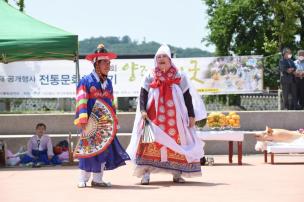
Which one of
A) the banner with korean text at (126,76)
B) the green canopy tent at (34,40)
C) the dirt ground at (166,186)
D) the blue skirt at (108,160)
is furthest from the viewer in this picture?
the banner with korean text at (126,76)

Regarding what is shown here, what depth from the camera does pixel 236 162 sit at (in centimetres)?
1709

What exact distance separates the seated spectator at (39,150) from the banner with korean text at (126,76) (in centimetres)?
472

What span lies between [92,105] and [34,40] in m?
3.54

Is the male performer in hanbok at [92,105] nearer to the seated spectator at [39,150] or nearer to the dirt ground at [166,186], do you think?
the dirt ground at [166,186]

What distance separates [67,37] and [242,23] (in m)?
34.6

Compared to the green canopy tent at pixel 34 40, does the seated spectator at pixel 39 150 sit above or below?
below

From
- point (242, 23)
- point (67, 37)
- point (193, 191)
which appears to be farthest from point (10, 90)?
point (242, 23)

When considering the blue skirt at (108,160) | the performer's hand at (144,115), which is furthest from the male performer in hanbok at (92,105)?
the performer's hand at (144,115)

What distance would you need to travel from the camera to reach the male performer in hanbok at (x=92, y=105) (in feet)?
40.4

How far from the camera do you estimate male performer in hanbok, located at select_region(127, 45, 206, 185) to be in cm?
1272

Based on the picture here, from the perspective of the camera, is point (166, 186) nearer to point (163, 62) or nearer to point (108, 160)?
point (108, 160)

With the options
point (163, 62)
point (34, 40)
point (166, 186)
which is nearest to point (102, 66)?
point (163, 62)

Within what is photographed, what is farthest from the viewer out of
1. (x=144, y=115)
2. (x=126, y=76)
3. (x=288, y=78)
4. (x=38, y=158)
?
(x=126, y=76)

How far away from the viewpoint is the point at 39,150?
1691 centimetres
